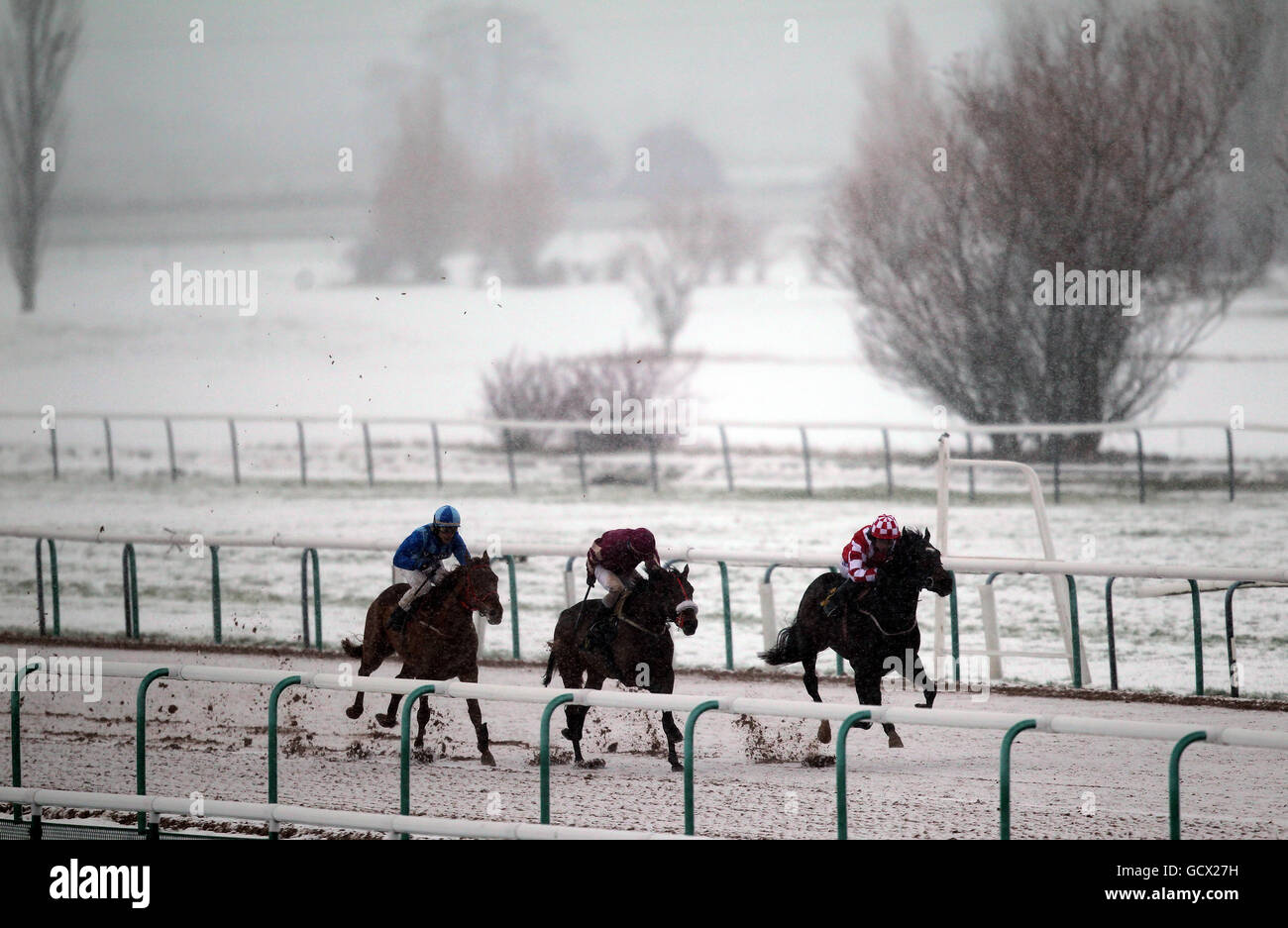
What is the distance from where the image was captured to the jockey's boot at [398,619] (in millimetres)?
8789

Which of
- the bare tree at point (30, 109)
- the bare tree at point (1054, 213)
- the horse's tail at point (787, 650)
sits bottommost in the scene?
the horse's tail at point (787, 650)

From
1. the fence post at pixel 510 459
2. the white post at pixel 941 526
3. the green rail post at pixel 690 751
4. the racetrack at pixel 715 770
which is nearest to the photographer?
the green rail post at pixel 690 751

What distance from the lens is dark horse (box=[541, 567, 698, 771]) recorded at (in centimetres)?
823

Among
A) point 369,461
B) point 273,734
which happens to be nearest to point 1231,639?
point 273,734

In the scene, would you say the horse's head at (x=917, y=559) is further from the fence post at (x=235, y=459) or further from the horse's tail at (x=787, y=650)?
the fence post at (x=235, y=459)

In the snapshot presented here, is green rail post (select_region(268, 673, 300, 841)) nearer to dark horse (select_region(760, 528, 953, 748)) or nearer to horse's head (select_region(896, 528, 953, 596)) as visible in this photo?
dark horse (select_region(760, 528, 953, 748))

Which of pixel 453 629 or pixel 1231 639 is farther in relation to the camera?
pixel 1231 639

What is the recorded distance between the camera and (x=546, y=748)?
6508mm

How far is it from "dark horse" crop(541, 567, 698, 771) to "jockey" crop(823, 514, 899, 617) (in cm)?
79

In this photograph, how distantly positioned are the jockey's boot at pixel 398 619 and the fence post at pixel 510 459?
419 inches

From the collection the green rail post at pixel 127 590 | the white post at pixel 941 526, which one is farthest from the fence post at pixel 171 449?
the white post at pixel 941 526

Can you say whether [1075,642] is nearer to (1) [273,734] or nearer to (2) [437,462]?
(1) [273,734]

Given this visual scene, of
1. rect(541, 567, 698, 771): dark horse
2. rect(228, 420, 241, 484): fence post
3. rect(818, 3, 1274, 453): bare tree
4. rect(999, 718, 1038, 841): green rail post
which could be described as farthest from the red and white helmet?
rect(228, 420, 241, 484): fence post

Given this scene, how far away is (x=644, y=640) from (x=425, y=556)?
1.27m
